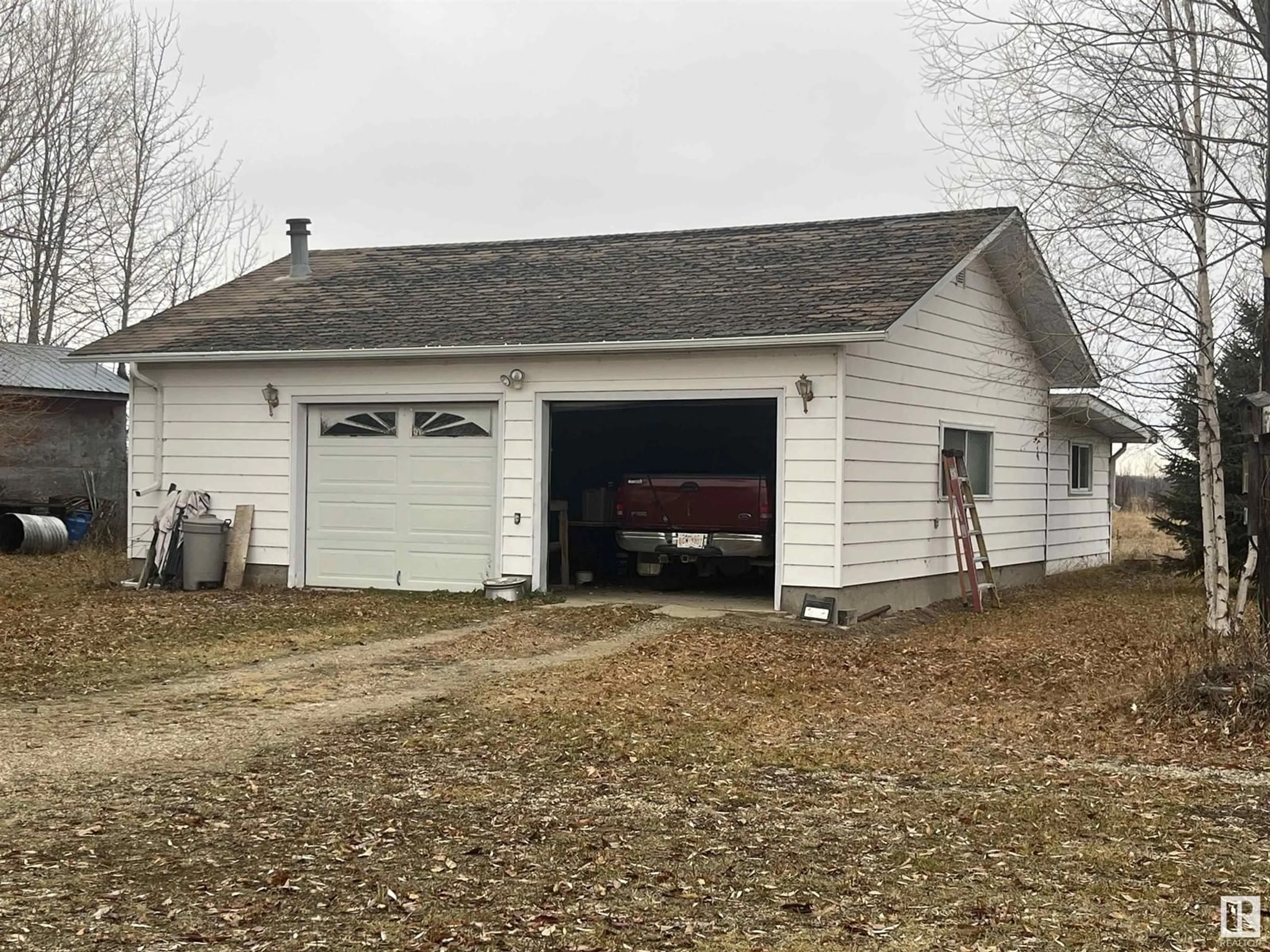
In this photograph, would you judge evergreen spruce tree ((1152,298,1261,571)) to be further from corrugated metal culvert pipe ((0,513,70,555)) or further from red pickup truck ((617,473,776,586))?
corrugated metal culvert pipe ((0,513,70,555))

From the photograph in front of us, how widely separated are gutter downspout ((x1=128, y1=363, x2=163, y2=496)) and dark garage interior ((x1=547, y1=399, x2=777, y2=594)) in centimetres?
481

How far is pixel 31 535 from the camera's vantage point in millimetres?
22203

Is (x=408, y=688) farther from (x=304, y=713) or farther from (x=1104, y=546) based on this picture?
(x=1104, y=546)

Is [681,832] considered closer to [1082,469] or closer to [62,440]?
[1082,469]

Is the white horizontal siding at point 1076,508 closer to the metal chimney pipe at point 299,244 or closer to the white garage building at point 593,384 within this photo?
the white garage building at point 593,384

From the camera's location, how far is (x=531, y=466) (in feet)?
47.5

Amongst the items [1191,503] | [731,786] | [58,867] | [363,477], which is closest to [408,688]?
[731,786]

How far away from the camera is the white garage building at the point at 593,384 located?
43.5 feet

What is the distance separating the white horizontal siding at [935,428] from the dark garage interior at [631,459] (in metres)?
2.49

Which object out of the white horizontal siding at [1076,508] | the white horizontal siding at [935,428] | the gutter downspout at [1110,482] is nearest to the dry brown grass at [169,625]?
the white horizontal siding at [935,428]

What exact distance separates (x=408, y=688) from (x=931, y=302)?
323 inches

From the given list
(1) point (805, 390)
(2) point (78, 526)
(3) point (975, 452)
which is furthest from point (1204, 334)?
(2) point (78, 526)

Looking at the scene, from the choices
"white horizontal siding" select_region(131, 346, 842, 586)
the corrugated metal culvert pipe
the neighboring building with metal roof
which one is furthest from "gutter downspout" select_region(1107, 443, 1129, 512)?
the corrugated metal culvert pipe

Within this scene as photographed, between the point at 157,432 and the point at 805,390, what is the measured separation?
8.20 m
